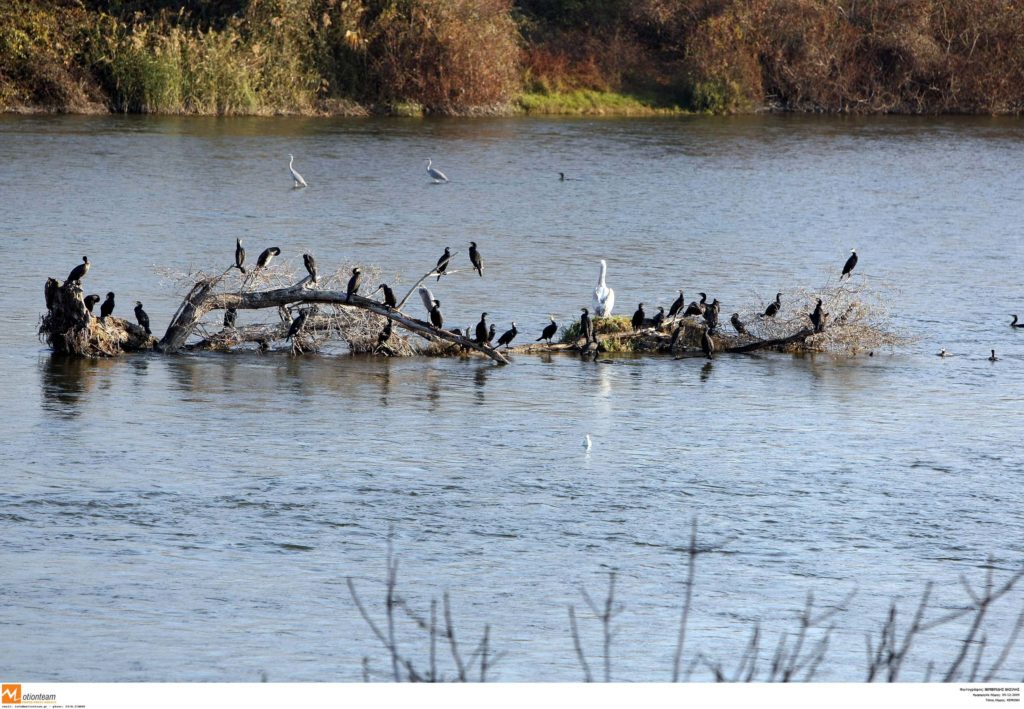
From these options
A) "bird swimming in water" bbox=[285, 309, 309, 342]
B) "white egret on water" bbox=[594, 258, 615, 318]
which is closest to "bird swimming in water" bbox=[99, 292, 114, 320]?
"bird swimming in water" bbox=[285, 309, 309, 342]

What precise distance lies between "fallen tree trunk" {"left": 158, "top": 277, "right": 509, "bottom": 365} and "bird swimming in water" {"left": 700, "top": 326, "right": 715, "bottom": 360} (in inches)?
99.7

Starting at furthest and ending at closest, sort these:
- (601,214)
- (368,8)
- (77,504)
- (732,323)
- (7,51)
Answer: (368,8), (7,51), (601,214), (732,323), (77,504)

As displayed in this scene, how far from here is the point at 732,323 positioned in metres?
18.2

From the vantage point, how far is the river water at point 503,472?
30.1 ft

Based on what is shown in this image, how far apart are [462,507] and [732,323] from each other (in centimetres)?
733

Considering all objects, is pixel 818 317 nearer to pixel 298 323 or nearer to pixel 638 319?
pixel 638 319

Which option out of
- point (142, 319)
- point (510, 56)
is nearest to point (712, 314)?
point (142, 319)

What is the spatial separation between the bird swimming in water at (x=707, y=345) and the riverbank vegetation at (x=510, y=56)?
32384mm

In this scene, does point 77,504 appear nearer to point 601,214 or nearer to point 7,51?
point 601,214

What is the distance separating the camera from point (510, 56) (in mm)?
52000

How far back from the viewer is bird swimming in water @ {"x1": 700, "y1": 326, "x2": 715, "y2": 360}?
1759cm

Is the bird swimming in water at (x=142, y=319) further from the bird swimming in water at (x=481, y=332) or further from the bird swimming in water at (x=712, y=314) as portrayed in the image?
the bird swimming in water at (x=712, y=314)

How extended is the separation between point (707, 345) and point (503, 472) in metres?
5.48
